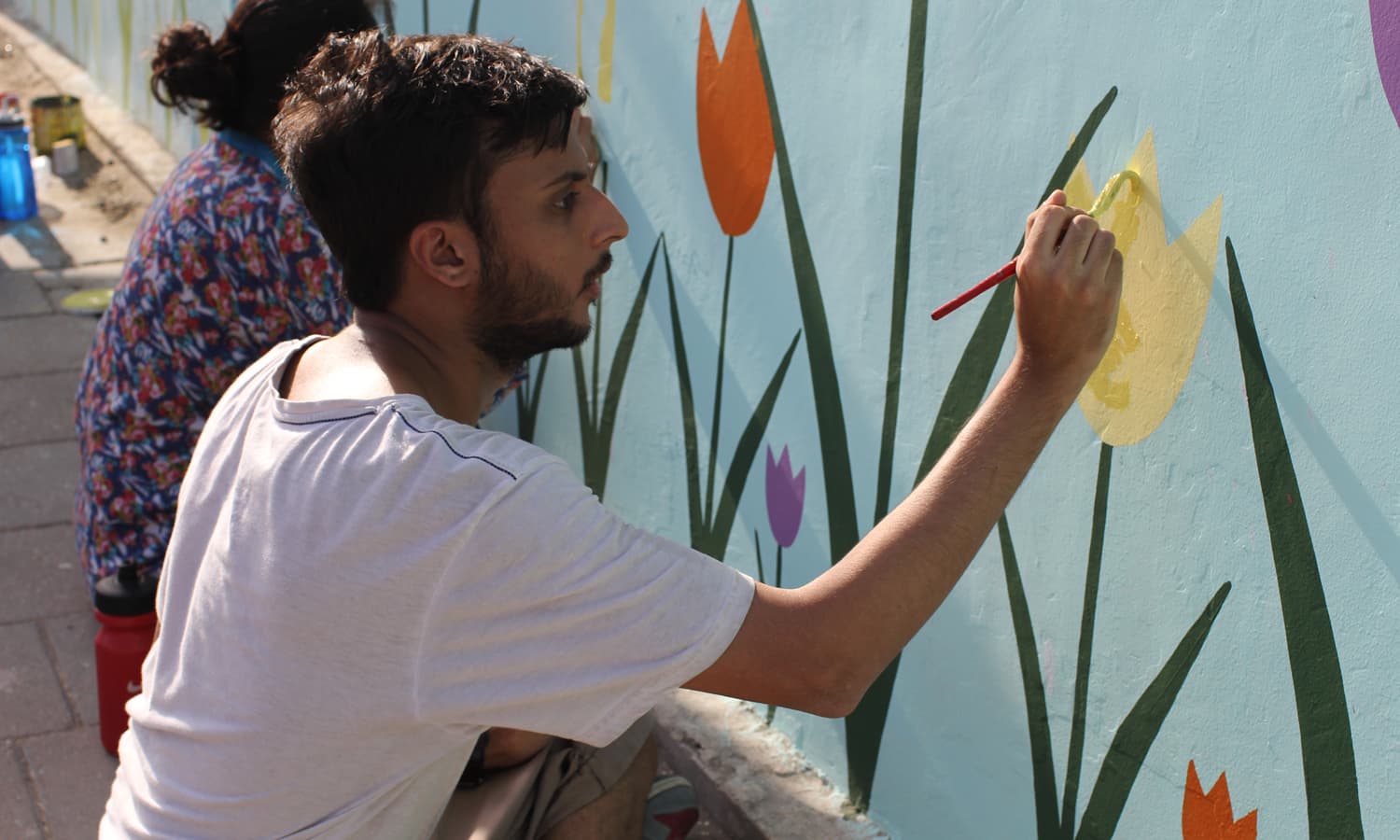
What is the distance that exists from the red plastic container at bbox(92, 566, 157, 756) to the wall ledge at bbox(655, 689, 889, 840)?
1001 mm

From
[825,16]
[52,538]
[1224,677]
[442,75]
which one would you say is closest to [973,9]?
[825,16]

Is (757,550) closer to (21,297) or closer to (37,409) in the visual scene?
Answer: (37,409)

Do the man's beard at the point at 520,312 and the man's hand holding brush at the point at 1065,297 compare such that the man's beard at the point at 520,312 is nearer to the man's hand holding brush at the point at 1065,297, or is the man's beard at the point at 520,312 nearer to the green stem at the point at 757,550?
the man's hand holding brush at the point at 1065,297

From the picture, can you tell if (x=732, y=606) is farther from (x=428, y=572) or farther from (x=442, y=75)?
(x=442, y=75)

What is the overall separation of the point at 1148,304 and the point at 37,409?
3.73 m

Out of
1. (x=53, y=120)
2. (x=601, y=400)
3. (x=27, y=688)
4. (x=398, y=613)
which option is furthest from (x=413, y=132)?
(x=53, y=120)

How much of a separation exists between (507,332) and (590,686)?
0.47 m

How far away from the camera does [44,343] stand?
5.15 m

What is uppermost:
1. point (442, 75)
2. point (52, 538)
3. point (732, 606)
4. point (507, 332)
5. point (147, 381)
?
point (442, 75)

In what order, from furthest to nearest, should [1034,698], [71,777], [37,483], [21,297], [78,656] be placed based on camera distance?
[21,297] < [37,483] < [78,656] < [71,777] < [1034,698]

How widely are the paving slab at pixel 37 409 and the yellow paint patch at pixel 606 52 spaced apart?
7.11 ft

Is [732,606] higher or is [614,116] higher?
[614,116]

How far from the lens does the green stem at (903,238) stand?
2.22 metres

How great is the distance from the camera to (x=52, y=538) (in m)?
3.91
